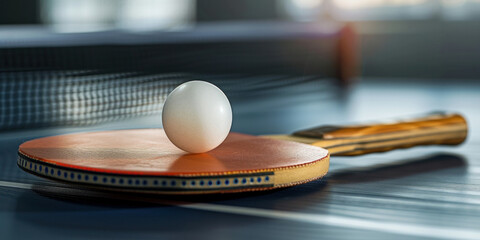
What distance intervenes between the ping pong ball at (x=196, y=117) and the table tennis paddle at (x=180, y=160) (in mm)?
55

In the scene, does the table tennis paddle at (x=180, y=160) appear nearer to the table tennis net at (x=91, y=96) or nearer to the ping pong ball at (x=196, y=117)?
the ping pong ball at (x=196, y=117)

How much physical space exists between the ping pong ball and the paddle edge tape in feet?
0.96

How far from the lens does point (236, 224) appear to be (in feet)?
7.12

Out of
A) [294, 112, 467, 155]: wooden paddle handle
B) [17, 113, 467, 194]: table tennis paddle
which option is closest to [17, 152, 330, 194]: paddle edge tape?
[17, 113, 467, 194]: table tennis paddle

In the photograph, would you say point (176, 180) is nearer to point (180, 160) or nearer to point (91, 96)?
point (180, 160)

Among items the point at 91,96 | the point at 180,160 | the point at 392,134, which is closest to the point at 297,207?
the point at 180,160

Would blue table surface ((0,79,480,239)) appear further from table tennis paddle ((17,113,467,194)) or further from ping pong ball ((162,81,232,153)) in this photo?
ping pong ball ((162,81,232,153))

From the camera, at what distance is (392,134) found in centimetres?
338

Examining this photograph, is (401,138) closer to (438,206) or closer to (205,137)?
(438,206)

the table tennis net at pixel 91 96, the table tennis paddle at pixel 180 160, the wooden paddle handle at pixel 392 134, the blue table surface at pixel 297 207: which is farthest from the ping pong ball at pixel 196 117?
the table tennis net at pixel 91 96

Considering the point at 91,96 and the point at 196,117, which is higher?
the point at 196,117

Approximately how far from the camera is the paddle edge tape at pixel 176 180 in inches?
87.0

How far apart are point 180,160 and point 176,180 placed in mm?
230

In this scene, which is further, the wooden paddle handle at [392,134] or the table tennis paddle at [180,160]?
the wooden paddle handle at [392,134]
